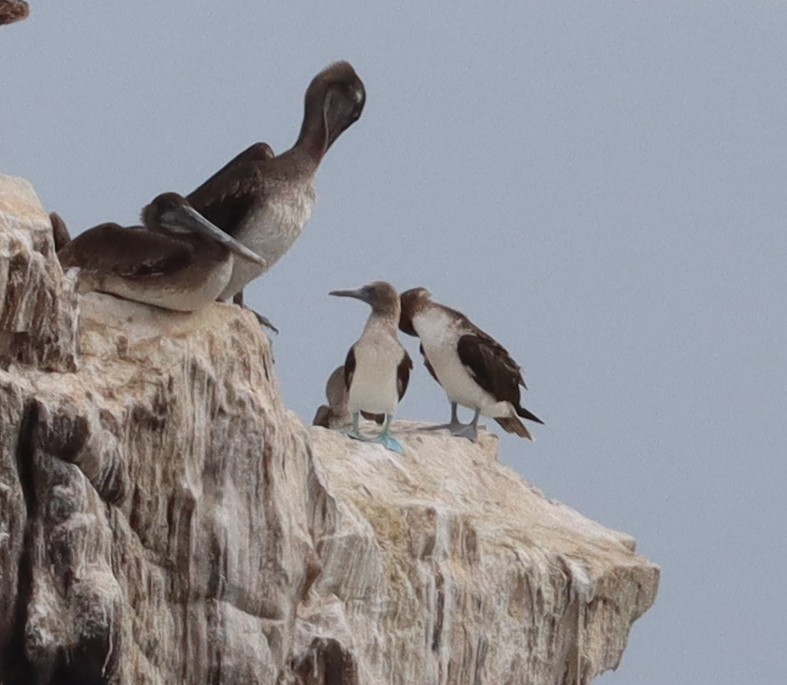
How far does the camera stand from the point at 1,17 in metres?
15.7

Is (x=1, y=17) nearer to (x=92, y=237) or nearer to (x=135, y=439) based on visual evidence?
(x=92, y=237)

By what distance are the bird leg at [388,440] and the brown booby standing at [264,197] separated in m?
2.02

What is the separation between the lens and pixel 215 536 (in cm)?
1509

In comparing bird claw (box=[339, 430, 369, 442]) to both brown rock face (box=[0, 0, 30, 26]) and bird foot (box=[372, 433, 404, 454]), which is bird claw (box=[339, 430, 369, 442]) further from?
brown rock face (box=[0, 0, 30, 26])

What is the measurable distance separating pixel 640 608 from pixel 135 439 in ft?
18.3

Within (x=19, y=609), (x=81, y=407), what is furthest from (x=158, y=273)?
(x=19, y=609)

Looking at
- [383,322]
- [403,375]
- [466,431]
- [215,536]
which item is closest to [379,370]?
[403,375]

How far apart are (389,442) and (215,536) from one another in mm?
3790

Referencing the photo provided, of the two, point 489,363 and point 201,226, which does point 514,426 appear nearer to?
point 489,363

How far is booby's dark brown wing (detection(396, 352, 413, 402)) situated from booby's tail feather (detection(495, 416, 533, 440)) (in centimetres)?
186

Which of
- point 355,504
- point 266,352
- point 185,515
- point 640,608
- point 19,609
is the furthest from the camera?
point 640,608

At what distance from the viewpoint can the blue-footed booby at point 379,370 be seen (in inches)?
752

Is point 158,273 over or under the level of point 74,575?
over

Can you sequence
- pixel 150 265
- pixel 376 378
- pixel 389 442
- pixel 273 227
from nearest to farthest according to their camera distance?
pixel 150 265 → pixel 273 227 → pixel 389 442 → pixel 376 378
